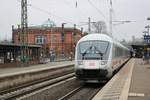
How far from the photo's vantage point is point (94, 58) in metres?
21.8

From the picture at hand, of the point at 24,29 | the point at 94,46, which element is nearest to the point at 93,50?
the point at 94,46

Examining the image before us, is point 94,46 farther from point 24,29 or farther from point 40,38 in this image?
point 40,38

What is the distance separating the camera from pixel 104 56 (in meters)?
22.2

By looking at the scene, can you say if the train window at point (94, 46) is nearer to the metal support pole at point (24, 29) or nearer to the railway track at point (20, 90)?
the railway track at point (20, 90)

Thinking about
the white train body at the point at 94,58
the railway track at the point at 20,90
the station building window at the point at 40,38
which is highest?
the station building window at the point at 40,38

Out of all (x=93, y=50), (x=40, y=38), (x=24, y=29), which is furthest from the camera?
(x=40, y=38)

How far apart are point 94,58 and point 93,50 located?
2.68 ft

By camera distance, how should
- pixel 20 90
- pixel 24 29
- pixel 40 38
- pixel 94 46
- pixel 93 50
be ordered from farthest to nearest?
1. pixel 40 38
2. pixel 24 29
3. pixel 94 46
4. pixel 93 50
5. pixel 20 90

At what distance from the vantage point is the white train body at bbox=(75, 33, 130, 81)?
70.5ft

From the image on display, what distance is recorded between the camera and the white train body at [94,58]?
70.5ft

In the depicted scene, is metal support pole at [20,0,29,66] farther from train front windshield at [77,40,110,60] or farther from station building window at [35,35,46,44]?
station building window at [35,35,46,44]

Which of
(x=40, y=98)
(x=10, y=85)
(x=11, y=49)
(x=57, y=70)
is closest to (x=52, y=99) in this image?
(x=40, y=98)

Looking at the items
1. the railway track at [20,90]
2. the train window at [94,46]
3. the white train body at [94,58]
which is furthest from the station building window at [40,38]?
the train window at [94,46]

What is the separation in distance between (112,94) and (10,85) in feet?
33.2
